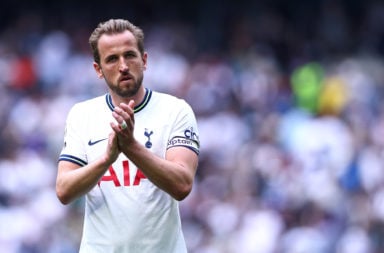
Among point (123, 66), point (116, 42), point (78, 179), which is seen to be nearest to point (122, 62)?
point (123, 66)

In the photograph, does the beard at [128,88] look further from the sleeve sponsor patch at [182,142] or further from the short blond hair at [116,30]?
the sleeve sponsor patch at [182,142]

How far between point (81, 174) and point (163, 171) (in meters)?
0.43

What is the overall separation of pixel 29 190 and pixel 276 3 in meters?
6.57

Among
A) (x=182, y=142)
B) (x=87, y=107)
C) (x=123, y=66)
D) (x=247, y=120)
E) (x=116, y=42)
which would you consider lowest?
(x=182, y=142)

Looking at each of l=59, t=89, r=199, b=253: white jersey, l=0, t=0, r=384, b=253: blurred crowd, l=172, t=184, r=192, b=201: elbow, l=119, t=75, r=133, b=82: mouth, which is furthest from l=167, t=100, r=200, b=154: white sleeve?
l=0, t=0, r=384, b=253: blurred crowd

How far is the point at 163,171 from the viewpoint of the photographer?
668 cm

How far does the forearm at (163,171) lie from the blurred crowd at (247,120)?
303 inches

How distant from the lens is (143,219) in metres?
6.98

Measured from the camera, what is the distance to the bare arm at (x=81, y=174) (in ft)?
21.6

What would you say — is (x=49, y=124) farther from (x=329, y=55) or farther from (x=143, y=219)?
(x=143, y=219)

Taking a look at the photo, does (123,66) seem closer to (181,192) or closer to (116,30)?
(116,30)

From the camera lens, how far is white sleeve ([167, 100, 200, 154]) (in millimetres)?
7012

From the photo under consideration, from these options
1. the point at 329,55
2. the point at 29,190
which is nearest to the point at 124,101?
the point at 29,190

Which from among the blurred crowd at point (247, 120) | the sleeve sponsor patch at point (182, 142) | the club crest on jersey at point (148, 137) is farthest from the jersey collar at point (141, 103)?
the blurred crowd at point (247, 120)
